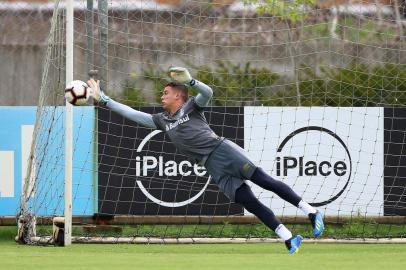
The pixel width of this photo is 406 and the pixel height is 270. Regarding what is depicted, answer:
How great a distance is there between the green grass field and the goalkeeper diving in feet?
1.57

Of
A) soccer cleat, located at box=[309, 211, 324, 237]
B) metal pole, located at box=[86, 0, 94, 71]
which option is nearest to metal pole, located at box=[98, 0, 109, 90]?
metal pole, located at box=[86, 0, 94, 71]

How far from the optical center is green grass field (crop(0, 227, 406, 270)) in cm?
1220

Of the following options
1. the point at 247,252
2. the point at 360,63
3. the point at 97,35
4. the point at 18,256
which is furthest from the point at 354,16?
the point at 18,256

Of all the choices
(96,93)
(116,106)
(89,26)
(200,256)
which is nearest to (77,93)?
(96,93)

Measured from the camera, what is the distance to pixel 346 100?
1764 cm

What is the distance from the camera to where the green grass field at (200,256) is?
12.2 meters

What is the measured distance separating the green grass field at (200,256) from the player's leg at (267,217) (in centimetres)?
17

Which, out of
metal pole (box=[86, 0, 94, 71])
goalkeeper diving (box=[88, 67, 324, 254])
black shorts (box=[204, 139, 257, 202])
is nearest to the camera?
goalkeeper diving (box=[88, 67, 324, 254])

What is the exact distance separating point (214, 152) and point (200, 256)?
1.14 metres

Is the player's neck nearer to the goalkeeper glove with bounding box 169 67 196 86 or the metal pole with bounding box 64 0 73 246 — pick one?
the goalkeeper glove with bounding box 169 67 196 86

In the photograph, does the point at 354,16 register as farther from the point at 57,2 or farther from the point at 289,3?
the point at 57,2

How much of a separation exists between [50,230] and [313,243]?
11.8 ft

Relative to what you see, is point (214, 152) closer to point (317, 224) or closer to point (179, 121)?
point (179, 121)

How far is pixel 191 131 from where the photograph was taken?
1399 cm
